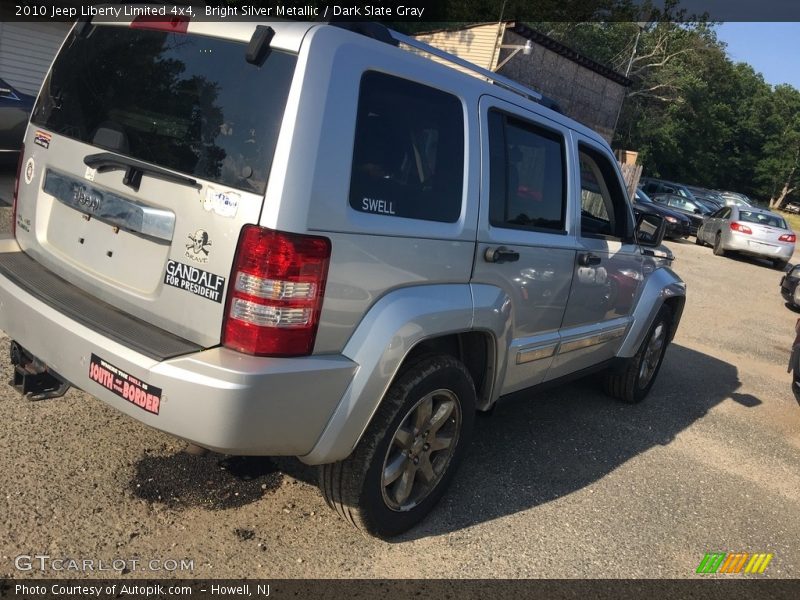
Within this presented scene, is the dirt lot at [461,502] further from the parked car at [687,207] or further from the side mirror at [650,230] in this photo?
the parked car at [687,207]

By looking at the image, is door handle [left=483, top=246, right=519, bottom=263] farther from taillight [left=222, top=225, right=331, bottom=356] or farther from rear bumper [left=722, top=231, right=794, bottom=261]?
rear bumper [left=722, top=231, right=794, bottom=261]

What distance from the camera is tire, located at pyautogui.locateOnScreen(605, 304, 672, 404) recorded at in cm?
518

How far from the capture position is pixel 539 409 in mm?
4953

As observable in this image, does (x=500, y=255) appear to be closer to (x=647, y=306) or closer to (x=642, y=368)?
(x=647, y=306)

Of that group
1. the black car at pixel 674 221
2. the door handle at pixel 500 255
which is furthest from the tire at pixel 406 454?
the black car at pixel 674 221

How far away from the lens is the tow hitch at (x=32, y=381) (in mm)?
2902

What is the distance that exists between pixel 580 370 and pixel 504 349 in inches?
51.6

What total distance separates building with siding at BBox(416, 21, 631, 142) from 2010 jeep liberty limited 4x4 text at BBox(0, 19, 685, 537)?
17975 millimetres

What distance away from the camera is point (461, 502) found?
345 cm

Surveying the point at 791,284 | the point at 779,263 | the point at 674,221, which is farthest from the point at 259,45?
the point at 674,221

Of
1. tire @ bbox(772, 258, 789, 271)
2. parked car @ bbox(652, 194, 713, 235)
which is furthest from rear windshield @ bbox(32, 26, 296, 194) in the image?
parked car @ bbox(652, 194, 713, 235)

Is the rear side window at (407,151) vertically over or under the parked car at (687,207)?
under

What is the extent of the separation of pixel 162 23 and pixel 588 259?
2.59 m

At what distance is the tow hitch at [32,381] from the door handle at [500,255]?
1974mm
